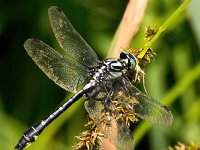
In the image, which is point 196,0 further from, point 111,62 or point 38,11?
point 38,11

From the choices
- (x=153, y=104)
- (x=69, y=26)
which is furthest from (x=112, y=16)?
(x=153, y=104)

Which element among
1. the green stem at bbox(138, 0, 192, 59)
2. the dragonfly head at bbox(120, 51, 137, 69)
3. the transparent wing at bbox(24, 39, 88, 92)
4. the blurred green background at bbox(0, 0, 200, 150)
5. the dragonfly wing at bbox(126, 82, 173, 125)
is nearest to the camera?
the green stem at bbox(138, 0, 192, 59)

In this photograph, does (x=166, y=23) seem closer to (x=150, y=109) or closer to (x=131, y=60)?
(x=131, y=60)

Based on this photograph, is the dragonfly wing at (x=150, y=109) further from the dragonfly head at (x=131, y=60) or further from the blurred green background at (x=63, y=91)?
the blurred green background at (x=63, y=91)

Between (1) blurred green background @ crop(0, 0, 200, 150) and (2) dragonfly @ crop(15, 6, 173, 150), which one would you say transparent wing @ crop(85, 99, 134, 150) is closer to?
(2) dragonfly @ crop(15, 6, 173, 150)

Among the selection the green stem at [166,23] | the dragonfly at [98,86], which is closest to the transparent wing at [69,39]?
the dragonfly at [98,86]

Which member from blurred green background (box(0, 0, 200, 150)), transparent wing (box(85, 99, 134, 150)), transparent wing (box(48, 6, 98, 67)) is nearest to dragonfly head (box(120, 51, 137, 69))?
transparent wing (box(85, 99, 134, 150))
